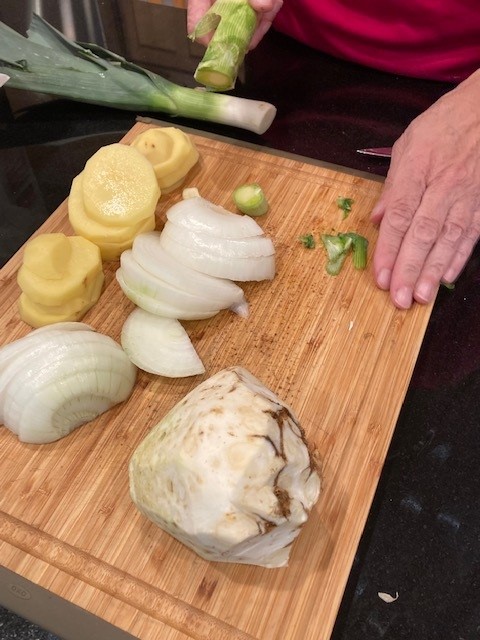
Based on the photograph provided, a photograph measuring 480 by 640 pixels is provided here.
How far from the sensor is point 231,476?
1.06 metres

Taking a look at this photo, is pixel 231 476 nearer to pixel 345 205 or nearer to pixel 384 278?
pixel 384 278

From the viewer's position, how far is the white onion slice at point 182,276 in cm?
149

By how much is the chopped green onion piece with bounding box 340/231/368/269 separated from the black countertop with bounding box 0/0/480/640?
0.83 ft

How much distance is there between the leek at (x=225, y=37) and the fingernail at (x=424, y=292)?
0.94 m

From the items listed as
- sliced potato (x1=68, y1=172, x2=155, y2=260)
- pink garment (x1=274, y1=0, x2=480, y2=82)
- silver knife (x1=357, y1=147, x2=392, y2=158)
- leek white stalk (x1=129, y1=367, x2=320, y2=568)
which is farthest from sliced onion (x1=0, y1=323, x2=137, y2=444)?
pink garment (x1=274, y1=0, x2=480, y2=82)

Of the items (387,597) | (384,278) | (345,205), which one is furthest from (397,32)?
(387,597)

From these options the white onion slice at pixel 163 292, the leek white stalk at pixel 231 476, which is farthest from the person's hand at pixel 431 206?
the leek white stalk at pixel 231 476

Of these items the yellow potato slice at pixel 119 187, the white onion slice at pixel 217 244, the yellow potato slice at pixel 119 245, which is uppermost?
the yellow potato slice at pixel 119 187

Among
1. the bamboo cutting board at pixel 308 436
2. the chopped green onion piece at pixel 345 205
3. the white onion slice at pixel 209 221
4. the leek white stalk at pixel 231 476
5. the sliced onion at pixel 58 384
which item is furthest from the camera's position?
the chopped green onion piece at pixel 345 205

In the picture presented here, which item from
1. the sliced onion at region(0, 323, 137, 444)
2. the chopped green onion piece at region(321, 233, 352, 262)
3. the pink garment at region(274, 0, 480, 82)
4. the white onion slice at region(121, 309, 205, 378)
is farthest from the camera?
the pink garment at region(274, 0, 480, 82)

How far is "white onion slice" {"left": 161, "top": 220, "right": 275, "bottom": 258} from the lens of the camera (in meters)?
1.53

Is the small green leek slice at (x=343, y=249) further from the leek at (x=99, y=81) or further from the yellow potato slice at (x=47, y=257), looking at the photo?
the yellow potato slice at (x=47, y=257)

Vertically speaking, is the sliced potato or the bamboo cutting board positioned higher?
the sliced potato

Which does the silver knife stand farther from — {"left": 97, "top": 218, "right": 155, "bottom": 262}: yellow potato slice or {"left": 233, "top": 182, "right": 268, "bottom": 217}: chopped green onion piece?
{"left": 97, "top": 218, "right": 155, "bottom": 262}: yellow potato slice
